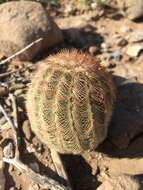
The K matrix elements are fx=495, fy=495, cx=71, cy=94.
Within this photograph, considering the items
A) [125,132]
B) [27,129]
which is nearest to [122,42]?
[125,132]

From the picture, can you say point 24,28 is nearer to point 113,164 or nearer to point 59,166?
point 59,166

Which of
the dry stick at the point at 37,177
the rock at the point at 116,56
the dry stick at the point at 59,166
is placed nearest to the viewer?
the dry stick at the point at 37,177

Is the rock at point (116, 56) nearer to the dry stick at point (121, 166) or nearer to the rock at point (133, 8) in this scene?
the rock at point (133, 8)

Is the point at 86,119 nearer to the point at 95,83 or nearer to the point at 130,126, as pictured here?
the point at 95,83

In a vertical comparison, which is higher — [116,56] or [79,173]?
[116,56]

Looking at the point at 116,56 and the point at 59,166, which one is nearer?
the point at 59,166

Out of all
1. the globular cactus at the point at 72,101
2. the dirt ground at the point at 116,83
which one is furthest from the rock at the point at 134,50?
the globular cactus at the point at 72,101

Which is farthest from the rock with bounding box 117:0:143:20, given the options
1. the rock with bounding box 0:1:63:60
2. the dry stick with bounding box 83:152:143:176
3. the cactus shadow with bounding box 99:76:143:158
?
the dry stick with bounding box 83:152:143:176

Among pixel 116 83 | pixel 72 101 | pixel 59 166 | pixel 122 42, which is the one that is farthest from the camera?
pixel 122 42
